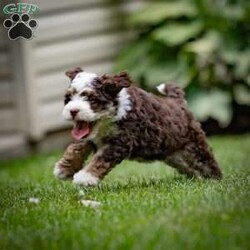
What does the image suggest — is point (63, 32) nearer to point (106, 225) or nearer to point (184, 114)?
point (184, 114)

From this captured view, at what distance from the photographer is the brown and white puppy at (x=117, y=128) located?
15.5 feet

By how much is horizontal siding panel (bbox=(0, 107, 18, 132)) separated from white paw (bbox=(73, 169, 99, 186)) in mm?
4045

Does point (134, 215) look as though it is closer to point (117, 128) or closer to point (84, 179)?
→ point (84, 179)

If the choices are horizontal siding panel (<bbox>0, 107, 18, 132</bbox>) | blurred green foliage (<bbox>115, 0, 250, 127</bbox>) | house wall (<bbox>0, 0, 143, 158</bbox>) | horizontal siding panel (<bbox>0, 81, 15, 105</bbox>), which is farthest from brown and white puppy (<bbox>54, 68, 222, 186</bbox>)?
blurred green foliage (<bbox>115, 0, 250, 127</bbox>)

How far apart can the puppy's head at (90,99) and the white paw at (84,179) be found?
0.19 metres

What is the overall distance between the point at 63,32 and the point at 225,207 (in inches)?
210

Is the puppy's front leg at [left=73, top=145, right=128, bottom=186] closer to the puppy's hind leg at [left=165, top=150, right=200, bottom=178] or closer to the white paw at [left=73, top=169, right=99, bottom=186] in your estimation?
the white paw at [left=73, top=169, right=99, bottom=186]

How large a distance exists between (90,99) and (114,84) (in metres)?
0.17

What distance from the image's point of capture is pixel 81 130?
4.74 meters

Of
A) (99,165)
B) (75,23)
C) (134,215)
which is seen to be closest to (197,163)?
(99,165)

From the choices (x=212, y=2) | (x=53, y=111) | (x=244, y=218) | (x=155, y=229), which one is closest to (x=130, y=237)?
(x=155, y=229)

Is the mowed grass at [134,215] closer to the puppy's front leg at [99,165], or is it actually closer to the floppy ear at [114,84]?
the puppy's front leg at [99,165]

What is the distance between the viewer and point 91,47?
31.0 ft

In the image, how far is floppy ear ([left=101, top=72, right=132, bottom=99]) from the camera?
4773 millimetres
